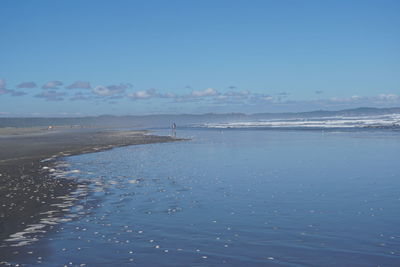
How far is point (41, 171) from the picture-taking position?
24266 millimetres

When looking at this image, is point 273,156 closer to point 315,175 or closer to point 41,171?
point 315,175

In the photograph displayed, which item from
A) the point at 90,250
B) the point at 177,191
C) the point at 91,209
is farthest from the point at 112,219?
the point at 177,191

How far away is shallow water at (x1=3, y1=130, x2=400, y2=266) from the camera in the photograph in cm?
959

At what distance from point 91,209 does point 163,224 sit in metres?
3.63

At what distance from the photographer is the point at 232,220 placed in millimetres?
12812

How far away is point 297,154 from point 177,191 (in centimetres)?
1710

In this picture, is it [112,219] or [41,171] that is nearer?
[112,219]

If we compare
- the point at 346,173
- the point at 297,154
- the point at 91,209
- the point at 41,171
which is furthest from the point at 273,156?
the point at 91,209

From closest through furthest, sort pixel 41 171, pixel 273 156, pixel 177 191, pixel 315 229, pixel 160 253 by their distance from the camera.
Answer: pixel 160 253 → pixel 315 229 → pixel 177 191 → pixel 41 171 → pixel 273 156

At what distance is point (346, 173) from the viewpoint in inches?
855

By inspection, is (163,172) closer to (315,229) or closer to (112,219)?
(112,219)

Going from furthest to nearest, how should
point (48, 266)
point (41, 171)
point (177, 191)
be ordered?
1. point (41, 171)
2. point (177, 191)
3. point (48, 266)

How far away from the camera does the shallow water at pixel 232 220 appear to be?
31.5 ft

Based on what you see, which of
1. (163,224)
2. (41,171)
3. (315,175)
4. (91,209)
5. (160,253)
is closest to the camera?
(160,253)
